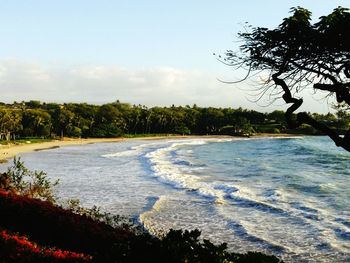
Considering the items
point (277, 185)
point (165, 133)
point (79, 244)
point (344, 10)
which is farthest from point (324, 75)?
point (165, 133)

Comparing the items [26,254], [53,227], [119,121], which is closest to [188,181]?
[53,227]

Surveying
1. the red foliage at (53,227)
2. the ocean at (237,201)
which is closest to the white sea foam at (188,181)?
the ocean at (237,201)

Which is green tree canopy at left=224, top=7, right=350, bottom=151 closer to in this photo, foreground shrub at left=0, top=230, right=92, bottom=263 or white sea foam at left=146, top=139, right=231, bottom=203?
foreground shrub at left=0, top=230, right=92, bottom=263

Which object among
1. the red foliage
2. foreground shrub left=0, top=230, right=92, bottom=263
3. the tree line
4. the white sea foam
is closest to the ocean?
the white sea foam

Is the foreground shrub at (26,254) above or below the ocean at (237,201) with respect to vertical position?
above

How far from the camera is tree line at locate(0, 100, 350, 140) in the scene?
343 feet

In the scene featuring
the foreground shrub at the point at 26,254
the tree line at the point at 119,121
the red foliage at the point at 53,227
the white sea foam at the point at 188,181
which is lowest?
the white sea foam at the point at 188,181

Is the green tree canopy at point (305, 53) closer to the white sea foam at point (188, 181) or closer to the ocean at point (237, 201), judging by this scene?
the ocean at point (237, 201)

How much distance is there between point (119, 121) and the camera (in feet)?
428

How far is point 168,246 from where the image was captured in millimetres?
5617

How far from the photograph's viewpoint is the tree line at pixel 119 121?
10456cm

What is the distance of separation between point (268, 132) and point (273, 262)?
158193mm

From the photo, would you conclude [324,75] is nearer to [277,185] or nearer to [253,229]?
[253,229]

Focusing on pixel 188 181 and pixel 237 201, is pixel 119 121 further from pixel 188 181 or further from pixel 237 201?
pixel 237 201
